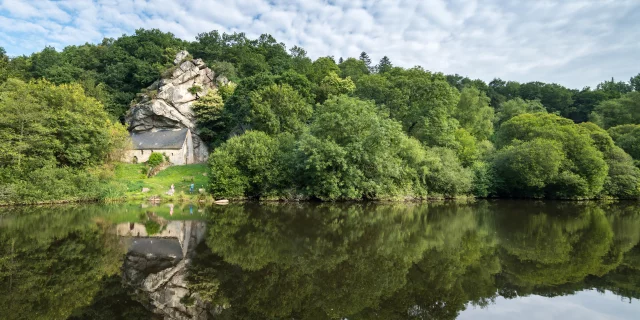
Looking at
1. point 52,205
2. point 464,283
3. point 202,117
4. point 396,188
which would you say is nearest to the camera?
point 464,283

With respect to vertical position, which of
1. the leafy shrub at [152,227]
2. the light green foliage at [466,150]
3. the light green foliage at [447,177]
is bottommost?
the leafy shrub at [152,227]

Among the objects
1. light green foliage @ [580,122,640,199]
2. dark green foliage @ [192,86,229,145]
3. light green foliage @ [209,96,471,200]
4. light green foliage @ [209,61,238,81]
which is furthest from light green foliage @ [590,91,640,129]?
light green foliage @ [209,61,238,81]

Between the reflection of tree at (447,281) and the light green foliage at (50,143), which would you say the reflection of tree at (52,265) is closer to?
the reflection of tree at (447,281)

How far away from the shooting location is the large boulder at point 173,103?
50.2 m

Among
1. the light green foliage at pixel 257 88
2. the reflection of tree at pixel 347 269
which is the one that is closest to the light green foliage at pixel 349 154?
the reflection of tree at pixel 347 269

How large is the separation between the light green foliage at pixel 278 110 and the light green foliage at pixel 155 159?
41.7ft

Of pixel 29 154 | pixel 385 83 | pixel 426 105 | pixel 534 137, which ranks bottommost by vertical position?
pixel 29 154

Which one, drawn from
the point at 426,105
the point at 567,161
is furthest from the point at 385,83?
the point at 567,161

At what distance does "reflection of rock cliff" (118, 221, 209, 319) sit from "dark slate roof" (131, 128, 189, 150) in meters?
31.4

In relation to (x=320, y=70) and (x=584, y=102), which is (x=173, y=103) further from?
(x=584, y=102)

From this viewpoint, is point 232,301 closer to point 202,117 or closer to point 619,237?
point 619,237

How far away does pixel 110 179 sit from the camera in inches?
1292

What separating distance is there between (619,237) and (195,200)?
98.5 ft

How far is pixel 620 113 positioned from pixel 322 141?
5679 cm
